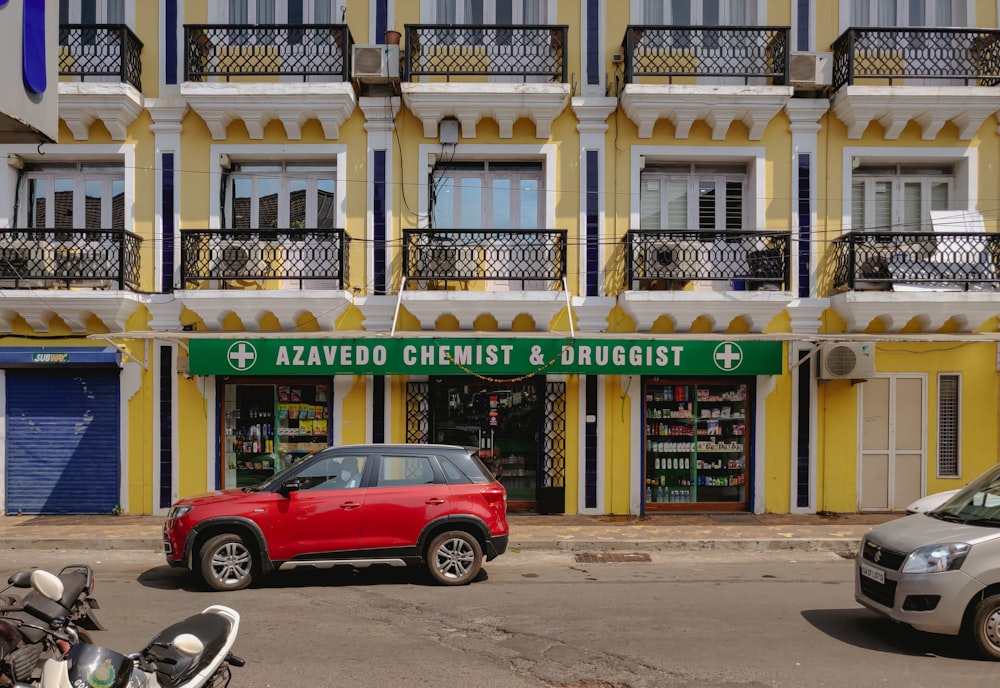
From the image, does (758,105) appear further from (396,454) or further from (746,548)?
(396,454)

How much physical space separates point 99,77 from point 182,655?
1237 centimetres

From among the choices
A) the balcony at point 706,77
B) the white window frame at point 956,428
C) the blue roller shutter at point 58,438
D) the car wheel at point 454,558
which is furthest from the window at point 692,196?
the blue roller shutter at point 58,438

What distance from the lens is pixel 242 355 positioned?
1315 cm

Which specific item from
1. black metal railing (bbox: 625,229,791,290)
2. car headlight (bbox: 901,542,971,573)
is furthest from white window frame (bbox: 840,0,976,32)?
car headlight (bbox: 901,542,971,573)

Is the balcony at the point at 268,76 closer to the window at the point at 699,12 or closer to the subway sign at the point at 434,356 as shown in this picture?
the subway sign at the point at 434,356

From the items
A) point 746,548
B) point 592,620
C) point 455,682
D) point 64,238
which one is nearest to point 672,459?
point 746,548

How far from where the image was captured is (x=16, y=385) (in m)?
13.6

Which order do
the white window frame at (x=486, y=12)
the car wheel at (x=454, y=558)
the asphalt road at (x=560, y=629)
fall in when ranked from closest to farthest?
the asphalt road at (x=560, y=629) < the car wheel at (x=454, y=558) < the white window frame at (x=486, y=12)

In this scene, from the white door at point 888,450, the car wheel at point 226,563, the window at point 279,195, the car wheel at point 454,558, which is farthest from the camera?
the window at point 279,195

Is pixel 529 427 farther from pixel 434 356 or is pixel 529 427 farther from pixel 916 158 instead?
→ pixel 916 158

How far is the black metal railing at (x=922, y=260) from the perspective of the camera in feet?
44.5

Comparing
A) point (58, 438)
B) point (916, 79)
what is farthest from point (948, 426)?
point (58, 438)

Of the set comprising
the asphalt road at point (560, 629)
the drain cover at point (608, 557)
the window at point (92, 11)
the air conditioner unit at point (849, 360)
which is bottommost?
the drain cover at point (608, 557)

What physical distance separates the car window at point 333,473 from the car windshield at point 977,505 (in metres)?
5.90
